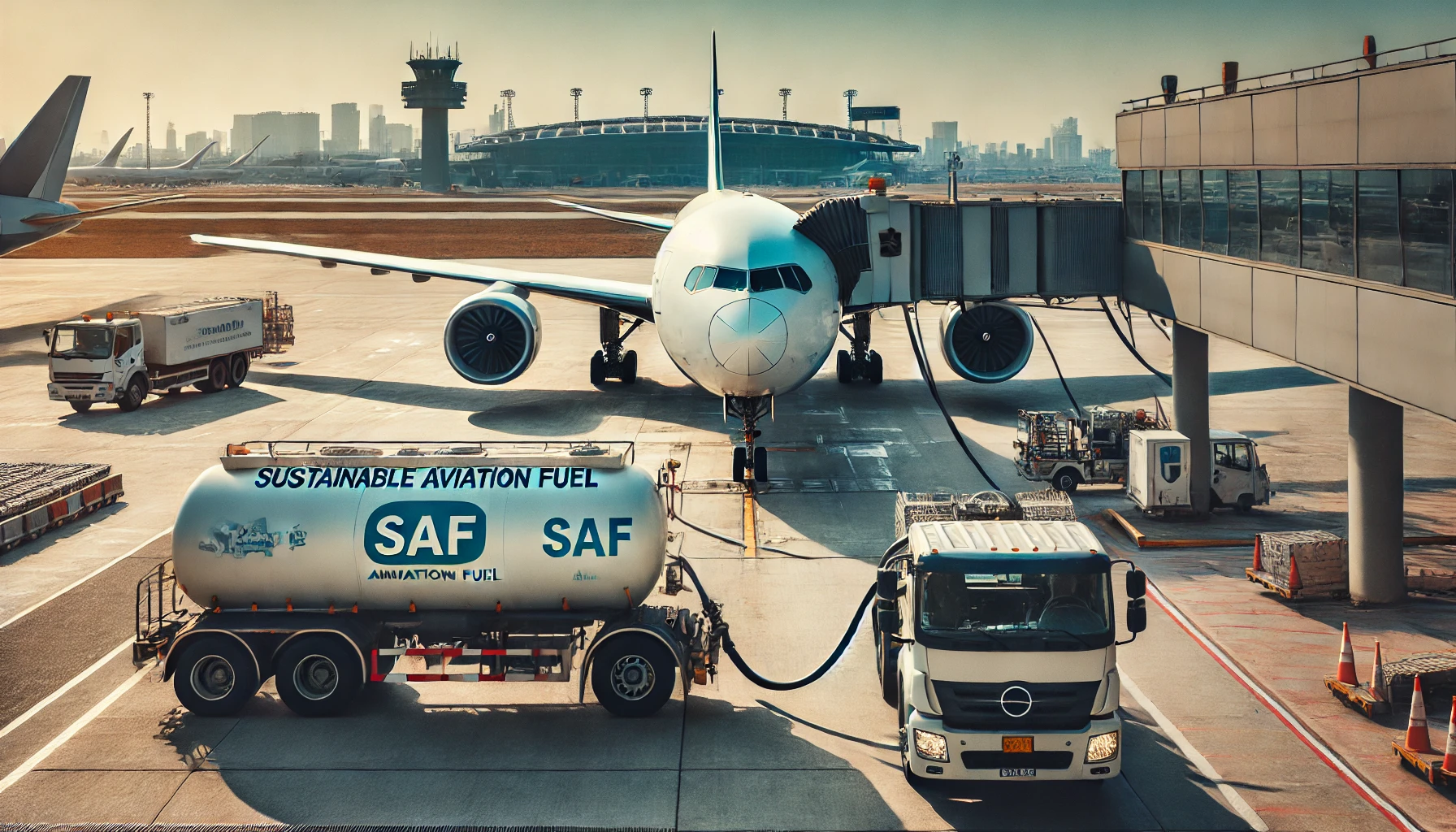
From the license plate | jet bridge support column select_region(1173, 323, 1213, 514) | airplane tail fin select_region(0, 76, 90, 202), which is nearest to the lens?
the license plate

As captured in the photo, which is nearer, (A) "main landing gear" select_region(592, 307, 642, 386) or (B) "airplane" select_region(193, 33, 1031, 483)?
(B) "airplane" select_region(193, 33, 1031, 483)

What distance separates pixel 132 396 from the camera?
35562 mm

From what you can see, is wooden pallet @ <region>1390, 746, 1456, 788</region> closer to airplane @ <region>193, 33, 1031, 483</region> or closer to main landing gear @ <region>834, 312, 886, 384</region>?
airplane @ <region>193, 33, 1031, 483</region>

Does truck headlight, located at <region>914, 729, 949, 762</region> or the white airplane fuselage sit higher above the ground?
the white airplane fuselage

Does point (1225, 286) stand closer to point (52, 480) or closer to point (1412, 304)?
point (1412, 304)

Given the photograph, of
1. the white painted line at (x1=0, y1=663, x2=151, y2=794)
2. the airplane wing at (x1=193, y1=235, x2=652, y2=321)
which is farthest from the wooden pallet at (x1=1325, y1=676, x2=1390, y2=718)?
the airplane wing at (x1=193, y1=235, x2=652, y2=321)

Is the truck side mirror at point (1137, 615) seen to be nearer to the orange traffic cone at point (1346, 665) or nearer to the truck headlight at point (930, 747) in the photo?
the truck headlight at point (930, 747)

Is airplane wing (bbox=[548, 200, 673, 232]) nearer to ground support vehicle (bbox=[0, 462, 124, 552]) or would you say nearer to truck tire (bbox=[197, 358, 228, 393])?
truck tire (bbox=[197, 358, 228, 393])

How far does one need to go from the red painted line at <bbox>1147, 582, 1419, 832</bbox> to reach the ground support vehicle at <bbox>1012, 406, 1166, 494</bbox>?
272 inches

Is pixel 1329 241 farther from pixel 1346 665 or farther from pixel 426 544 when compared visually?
pixel 426 544

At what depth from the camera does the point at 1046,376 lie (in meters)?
42.0

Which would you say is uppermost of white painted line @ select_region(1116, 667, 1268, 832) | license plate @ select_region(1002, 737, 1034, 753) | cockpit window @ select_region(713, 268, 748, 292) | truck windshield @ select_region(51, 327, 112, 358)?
cockpit window @ select_region(713, 268, 748, 292)

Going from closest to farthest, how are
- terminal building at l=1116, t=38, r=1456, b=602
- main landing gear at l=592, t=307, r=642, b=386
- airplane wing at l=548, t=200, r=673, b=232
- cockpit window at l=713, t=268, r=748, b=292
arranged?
terminal building at l=1116, t=38, r=1456, b=602 < cockpit window at l=713, t=268, r=748, b=292 < main landing gear at l=592, t=307, r=642, b=386 < airplane wing at l=548, t=200, r=673, b=232

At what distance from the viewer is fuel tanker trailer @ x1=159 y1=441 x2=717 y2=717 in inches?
606
